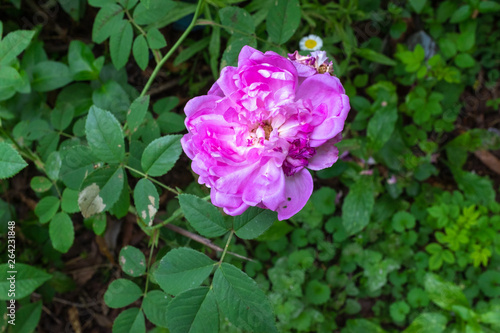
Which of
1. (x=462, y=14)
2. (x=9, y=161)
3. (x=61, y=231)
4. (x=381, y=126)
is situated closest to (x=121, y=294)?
(x=61, y=231)

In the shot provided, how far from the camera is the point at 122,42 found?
1.61m

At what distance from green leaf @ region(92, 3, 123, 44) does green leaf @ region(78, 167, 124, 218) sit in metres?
0.64

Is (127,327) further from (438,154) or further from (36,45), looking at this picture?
(438,154)

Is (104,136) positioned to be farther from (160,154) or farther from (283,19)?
(283,19)

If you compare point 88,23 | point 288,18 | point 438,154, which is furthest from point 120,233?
point 438,154

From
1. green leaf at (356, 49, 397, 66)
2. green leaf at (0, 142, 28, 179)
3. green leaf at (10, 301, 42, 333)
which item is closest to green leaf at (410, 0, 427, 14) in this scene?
green leaf at (356, 49, 397, 66)

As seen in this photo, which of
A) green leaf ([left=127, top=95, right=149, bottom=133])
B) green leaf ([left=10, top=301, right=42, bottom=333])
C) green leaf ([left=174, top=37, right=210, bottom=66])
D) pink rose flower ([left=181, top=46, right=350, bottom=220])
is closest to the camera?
pink rose flower ([left=181, top=46, right=350, bottom=220])

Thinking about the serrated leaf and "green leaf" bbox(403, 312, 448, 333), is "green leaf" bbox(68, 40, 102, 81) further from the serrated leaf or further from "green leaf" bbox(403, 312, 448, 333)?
"green leaf" bbox(403, 312, 448, 333)

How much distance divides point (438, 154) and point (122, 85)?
1857 millimetres

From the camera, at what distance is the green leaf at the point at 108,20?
1.56m

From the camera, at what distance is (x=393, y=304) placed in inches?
87.8

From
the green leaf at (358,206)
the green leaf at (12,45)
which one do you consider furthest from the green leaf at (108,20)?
the green leaf at (358,206)

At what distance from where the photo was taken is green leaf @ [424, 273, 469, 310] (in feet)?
6.61

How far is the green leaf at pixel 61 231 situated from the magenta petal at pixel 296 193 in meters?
1.00
